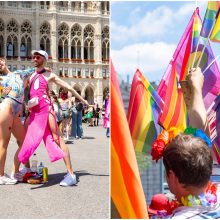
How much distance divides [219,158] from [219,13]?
0.77m

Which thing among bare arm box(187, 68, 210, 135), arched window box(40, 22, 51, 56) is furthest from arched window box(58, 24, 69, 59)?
bare arm box(187, 68, 210, 135)

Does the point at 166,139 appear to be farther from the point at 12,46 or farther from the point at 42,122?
the point at 12,46

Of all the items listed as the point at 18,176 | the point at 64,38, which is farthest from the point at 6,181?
the point at 64,38

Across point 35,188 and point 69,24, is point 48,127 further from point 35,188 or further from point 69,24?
point 69,24

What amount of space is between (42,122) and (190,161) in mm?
3315

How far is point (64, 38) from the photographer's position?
151 feet

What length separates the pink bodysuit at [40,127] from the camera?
471 cm

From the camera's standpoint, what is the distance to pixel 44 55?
15.8 feet

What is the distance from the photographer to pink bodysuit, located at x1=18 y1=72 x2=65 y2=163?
4707mm

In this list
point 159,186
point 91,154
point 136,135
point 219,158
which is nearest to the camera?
point 159,186

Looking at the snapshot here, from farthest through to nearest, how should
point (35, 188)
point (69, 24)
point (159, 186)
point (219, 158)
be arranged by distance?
point (69, 24)
point (35, 188)
point (219, 158)
point (159, 186)

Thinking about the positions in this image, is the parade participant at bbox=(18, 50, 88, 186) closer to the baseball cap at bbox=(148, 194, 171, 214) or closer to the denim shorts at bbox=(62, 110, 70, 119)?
the baseball cap at bbox=(148, 194, 171, 214)

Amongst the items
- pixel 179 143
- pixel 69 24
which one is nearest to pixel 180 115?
pixel 179 143

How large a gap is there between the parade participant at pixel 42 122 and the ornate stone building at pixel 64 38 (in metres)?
39.5
